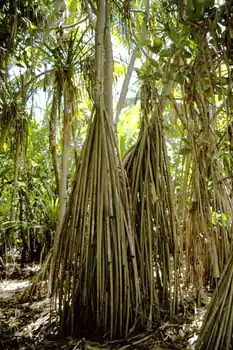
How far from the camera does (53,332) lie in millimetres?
1867

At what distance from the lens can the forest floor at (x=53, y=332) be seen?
1667mm

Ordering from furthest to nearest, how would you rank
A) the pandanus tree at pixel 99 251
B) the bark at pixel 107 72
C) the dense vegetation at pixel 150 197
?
1. the bark at pixel 107 72
2. the pandanus tree at pixel 99 251
3. the dense vegetation at pixel 150 197

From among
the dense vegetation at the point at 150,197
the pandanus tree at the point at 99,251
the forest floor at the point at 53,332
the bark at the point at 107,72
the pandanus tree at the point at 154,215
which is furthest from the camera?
the bark at the point at 107,72

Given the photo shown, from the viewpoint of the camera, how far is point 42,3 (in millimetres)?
2861

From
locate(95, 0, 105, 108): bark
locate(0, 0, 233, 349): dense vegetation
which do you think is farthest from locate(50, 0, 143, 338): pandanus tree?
locate(95, 0, 105, 108): bark

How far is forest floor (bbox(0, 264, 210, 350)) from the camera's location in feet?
5.47

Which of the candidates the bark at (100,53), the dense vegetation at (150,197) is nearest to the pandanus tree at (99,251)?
the dense vegetation at (150,197)

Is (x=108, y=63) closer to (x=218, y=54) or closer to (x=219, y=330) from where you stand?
(x=218, y=54)

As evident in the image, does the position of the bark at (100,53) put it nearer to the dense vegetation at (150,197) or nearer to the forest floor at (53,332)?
the dense vegetation at (150,197)

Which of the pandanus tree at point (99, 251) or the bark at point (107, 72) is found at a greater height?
the bark at point (107, 72)

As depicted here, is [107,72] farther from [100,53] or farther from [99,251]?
[99,251]

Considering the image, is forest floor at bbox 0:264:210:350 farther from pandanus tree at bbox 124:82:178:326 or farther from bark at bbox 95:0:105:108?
bark at bbox 95:0:105:108

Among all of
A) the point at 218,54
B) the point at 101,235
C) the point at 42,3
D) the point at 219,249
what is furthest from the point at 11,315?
the point at 42,3

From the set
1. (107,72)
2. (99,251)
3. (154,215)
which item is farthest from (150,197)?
(107,72)
